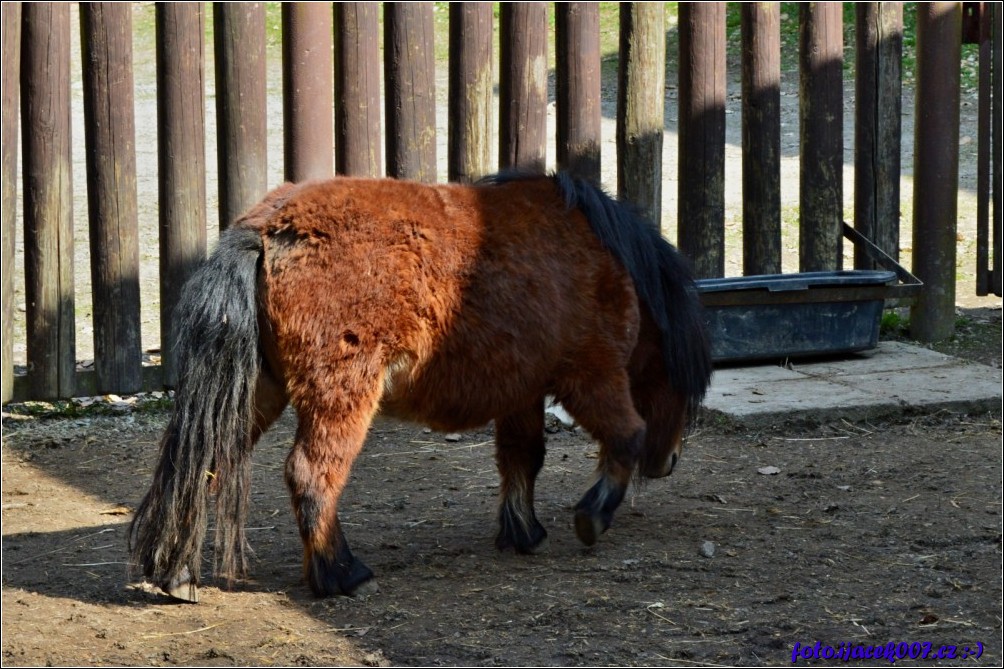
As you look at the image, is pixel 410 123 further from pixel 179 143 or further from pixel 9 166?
pixel 9 166

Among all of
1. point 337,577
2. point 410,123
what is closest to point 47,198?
Answer: point 410,123

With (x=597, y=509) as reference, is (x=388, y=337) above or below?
above

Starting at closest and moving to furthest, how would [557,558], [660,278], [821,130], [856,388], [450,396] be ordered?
[450,396]
[557,558]
[660,278]
[856,388]
[821,130]

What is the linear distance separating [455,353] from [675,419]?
3.55 feet

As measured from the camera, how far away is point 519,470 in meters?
4.70

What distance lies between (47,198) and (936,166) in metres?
5.25

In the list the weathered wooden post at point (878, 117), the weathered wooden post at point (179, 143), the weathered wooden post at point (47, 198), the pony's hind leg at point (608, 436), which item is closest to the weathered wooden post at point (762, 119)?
the weathered wooden post at point (878, 117)

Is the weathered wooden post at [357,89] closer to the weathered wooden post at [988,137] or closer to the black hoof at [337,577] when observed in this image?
the black hoof at [337,577]

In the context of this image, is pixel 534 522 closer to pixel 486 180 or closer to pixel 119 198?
pixel 486 180

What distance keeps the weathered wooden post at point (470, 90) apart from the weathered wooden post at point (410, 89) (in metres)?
0.15

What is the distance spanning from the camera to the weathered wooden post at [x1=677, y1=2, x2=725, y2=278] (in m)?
7.18

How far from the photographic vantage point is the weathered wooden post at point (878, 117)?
25.2ft

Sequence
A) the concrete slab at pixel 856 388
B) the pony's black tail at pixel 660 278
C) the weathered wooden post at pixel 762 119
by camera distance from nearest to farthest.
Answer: the pony's black tail at pixel 660 278, the concrete slab at pixel 856 388, the weathered wooden post at pixel 762 119

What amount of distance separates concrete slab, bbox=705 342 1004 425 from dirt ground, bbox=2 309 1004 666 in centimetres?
9
